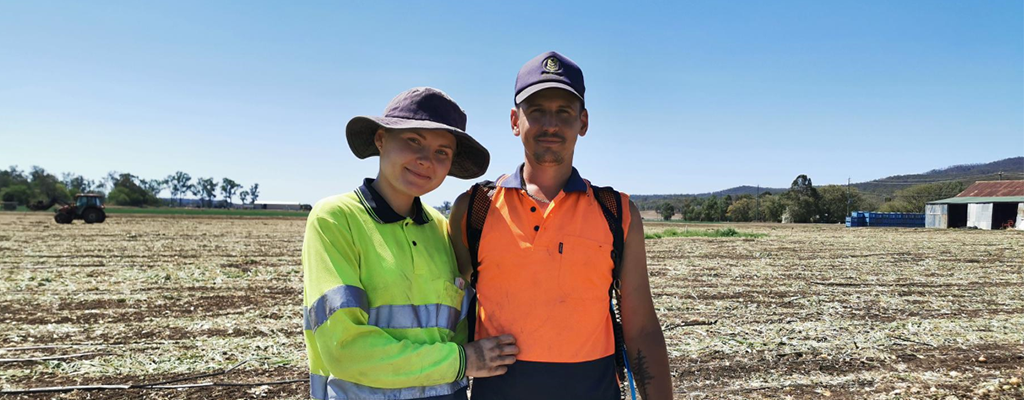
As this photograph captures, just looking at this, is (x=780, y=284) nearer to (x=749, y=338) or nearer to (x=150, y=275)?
(x=749, y=338)

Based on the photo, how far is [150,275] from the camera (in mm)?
13758

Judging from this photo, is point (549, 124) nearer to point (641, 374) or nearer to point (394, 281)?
point (394, 281)

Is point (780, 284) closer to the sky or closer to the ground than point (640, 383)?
closer to the ground

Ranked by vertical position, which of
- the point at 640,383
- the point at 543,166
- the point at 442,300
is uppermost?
the point at 543,166

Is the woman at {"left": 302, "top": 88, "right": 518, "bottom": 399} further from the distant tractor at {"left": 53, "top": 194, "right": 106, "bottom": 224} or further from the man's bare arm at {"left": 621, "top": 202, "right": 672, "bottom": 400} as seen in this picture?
the distant tractor at {"left": 53, "top": 194, "right": 106, "bottom": 224}

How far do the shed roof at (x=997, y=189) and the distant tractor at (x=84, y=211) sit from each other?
78546 mm

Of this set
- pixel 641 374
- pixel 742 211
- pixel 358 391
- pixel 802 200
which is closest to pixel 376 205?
pixel 358 391

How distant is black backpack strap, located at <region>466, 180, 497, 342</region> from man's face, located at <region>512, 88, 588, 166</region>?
29 centimetres

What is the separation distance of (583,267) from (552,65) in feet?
2.96

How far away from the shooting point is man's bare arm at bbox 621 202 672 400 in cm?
247

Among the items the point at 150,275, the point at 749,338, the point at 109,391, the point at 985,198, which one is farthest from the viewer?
the point at 985,198

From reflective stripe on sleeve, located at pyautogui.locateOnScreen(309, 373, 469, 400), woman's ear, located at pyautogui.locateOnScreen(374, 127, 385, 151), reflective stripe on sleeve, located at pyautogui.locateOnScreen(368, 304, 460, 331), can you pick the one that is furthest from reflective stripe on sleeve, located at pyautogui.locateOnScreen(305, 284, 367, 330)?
woman's ear, located at pyautogui.locateOnScreen(374, 127, 385, 151)

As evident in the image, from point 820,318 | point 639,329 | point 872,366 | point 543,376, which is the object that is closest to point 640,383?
point 639,329

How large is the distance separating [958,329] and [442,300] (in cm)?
954
